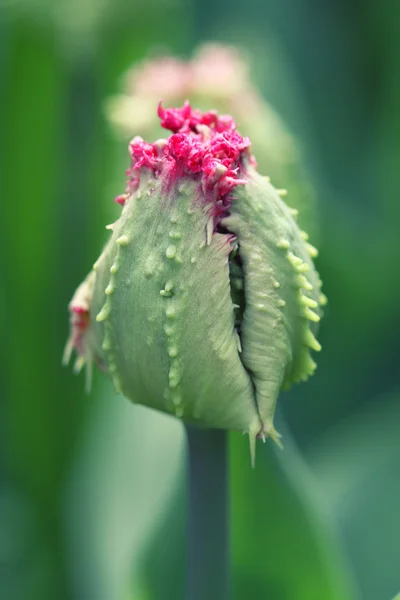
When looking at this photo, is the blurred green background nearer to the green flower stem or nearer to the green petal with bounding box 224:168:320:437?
the green flower stem

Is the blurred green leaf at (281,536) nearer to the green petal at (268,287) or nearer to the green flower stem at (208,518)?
the green flower stem at (208,518)

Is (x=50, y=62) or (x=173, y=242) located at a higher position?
(x=50, y=62)

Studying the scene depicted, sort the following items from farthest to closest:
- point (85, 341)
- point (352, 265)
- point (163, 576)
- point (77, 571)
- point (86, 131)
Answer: point (86, 131) → point (352, 265) → point (77, 571) → point (163, 576) → point (85, 341)

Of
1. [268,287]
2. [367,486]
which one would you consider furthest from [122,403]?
[268,287]

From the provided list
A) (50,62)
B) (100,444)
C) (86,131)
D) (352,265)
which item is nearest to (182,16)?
(86,131)

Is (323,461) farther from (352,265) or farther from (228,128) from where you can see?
(228,128)

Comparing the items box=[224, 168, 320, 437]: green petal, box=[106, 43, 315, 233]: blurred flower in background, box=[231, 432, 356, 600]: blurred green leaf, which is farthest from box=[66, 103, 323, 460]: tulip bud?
box=[106, 43, 315, 233]: blurred flower in background

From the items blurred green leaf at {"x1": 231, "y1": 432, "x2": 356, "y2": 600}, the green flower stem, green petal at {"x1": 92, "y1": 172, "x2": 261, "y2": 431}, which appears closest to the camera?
green petal at {"x1": 92, "y1": 172, "x2": 261, "y2": 431}
